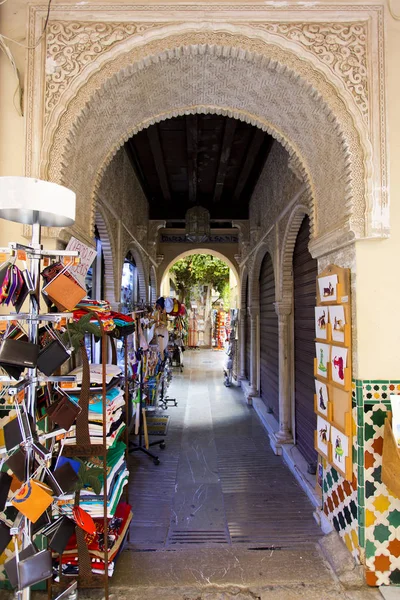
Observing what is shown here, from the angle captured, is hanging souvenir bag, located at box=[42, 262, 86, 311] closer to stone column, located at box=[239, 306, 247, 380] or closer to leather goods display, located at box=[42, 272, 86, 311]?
leather goods display, located at box=[42, 272, 86, 311]

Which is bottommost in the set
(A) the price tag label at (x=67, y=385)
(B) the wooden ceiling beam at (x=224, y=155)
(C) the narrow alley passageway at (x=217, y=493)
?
(C) the narrow alley passageway at (x=217, y=493)

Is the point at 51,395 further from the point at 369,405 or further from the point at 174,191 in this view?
the point at 174,191

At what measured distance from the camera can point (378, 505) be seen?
2488 millimetres

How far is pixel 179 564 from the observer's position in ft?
8.85

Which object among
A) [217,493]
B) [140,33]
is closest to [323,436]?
[217,493]

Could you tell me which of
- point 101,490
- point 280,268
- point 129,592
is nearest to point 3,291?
point 101,490

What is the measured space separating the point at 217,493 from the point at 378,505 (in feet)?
6.13

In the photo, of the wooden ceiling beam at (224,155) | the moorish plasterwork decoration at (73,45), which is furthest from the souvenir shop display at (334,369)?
the wooden ceiling beam at (224,155)

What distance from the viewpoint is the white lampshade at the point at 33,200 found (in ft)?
5.90

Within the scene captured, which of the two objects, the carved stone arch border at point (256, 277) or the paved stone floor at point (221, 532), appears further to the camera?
the carved stone arch border at point (256, 277)

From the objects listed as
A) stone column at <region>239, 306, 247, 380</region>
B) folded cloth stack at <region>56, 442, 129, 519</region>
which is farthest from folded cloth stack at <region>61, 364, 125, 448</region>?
stone column at <region>239, 306, 247, 380</region>

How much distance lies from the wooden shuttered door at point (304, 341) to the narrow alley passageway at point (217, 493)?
50 cm

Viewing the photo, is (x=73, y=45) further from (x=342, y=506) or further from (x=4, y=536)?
(x=342, y=506)

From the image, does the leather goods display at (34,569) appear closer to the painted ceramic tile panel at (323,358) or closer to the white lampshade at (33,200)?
the white lampshade at (33,200)
